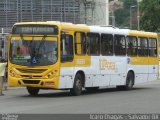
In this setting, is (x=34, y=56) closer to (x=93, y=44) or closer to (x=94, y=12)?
(x=93, y=44)

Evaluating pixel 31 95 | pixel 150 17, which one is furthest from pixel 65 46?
pixel 150 17

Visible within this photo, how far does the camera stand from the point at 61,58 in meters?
22.2

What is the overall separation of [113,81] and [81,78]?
10.5ft

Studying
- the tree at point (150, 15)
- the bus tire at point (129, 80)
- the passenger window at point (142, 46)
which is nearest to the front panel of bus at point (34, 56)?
the bus tire at point (129, 80)

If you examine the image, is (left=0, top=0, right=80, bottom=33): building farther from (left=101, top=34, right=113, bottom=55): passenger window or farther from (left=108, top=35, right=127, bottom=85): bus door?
(left=101, top=34, right=113, bottom=55): passenger window

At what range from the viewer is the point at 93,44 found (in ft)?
81.4

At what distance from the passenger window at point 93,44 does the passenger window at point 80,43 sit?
0.39 m

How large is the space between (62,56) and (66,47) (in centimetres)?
46

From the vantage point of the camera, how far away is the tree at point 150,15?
8712 centimetres

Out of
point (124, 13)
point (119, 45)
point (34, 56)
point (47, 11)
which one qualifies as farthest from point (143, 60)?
point (124, 13)

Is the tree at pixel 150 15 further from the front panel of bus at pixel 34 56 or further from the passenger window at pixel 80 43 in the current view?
the front panel of bus at pixel 34 56

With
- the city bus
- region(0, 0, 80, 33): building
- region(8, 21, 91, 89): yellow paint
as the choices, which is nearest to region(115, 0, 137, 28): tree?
region(0, 0, 80, 33): building

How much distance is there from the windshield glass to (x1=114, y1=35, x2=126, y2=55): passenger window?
17.5 ft

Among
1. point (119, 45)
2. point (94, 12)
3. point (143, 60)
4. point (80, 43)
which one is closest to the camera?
point (80, 43)
